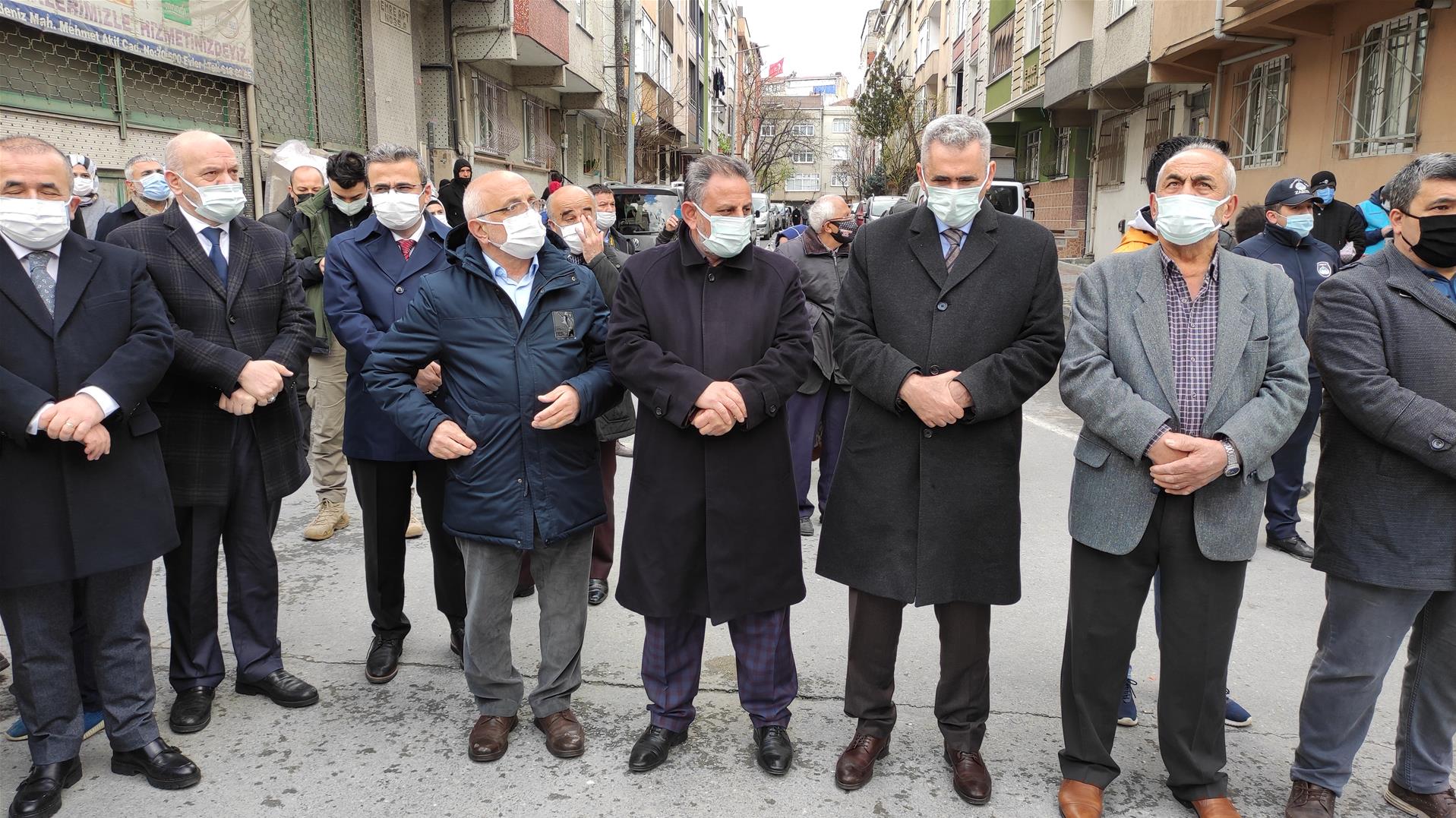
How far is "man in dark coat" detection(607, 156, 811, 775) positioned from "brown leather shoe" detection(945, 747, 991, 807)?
0.57 metres

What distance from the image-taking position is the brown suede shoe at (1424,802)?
3.05 m

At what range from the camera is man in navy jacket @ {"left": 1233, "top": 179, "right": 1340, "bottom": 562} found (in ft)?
18.2

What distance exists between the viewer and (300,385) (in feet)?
20.5

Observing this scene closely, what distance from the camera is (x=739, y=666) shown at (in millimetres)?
3494

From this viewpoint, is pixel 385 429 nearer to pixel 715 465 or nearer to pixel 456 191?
pixel 715 465

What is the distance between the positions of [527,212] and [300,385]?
11.2 ft

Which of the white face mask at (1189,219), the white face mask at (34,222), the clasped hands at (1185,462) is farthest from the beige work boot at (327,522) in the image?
the white face mask at (1189,219)

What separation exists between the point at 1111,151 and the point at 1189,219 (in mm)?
21567

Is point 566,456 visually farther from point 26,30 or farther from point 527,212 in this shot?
point 26,30

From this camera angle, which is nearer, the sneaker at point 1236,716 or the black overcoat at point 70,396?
the black overcoat at point 70,396

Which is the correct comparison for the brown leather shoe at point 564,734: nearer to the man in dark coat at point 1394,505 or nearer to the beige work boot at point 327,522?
the man in dark coat at point 1394,505

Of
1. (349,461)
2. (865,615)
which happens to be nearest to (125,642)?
(349,461)

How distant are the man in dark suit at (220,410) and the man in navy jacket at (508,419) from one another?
61 centimetres

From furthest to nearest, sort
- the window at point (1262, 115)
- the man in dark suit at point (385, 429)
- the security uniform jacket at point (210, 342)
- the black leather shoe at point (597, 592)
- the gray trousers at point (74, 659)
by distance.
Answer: the window at point (1262, 115)
the black leather shoe at point (597, 592)
the man in dark suit at point (385, 429)
the security uniform jacket at point (210, 342)
the gray trousers at point (74, 659)
